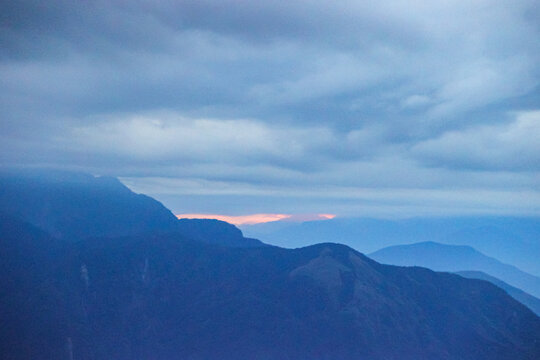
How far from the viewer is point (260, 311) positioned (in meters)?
118

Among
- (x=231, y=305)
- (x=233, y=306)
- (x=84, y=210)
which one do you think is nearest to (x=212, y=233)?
(x=84, y=210)

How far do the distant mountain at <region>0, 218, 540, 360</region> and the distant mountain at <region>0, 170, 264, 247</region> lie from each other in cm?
2306

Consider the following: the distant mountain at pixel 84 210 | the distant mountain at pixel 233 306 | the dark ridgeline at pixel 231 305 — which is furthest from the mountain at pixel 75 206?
the distant mountain at pixel 233 306

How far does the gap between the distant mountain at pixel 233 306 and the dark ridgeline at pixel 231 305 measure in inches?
12.0

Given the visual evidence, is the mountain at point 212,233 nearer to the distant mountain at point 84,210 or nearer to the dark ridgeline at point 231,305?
the distant mountain at point 84,210

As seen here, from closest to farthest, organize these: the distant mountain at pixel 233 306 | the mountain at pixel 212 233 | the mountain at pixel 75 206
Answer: the distant mountain at pixel 233 306
the mountain at pixel 75 206
the mountain at pixel 212 233

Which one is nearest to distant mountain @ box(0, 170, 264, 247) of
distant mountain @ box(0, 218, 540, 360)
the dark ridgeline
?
the dark ridgeline

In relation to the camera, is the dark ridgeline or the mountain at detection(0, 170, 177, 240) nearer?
the dark ridgeline

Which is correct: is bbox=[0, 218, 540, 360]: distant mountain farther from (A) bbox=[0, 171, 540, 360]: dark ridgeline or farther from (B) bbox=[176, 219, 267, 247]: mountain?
(B) bbox=[176, 219, 267, 247]: mountain

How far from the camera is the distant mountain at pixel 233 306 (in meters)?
108

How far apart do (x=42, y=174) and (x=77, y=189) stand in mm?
13716

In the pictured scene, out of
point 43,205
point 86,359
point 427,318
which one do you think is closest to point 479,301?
point 427,318

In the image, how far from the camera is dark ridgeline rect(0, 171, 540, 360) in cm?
10812

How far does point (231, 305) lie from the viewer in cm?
12088
